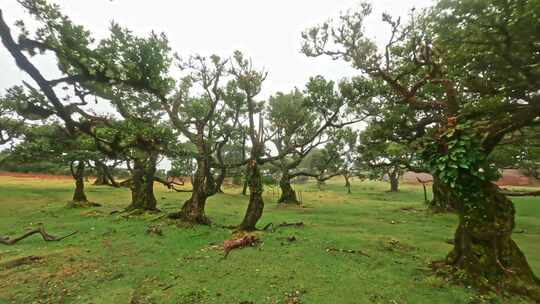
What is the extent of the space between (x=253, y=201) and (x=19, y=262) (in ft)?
29.7

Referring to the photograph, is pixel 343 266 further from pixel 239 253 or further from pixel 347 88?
pixel 347 88

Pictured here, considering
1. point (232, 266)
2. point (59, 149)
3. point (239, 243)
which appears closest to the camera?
point (232, 266)

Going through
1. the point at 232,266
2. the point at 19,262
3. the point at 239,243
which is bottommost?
the point at 19,262

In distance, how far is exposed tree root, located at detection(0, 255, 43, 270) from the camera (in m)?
8.55

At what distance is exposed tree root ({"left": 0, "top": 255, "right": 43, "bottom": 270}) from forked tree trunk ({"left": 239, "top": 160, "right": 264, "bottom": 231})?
7.95 meters

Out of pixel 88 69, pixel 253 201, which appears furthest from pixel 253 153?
pixel 88 69

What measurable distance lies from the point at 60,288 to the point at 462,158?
11.4 m

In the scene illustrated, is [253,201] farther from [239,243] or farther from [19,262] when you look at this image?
[19,262]

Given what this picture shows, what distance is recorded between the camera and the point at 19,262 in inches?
347

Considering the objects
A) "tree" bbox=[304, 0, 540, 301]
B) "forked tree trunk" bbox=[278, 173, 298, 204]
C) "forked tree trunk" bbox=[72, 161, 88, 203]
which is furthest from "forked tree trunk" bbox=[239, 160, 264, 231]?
"forked tree trunk" bbox=[72, 161, 88, 203]

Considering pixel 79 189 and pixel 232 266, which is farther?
pixel 79 189

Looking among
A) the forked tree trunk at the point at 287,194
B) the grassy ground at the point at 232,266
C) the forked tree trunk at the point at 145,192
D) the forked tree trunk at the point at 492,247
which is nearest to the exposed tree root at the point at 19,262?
the grassy ground at the point at 232,266

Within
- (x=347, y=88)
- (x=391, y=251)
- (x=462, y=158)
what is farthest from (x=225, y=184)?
(x=462, y=158)

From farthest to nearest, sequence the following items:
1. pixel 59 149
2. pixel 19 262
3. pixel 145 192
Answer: pixel 145 192 < pixel 59 149 < pixel 19 262
